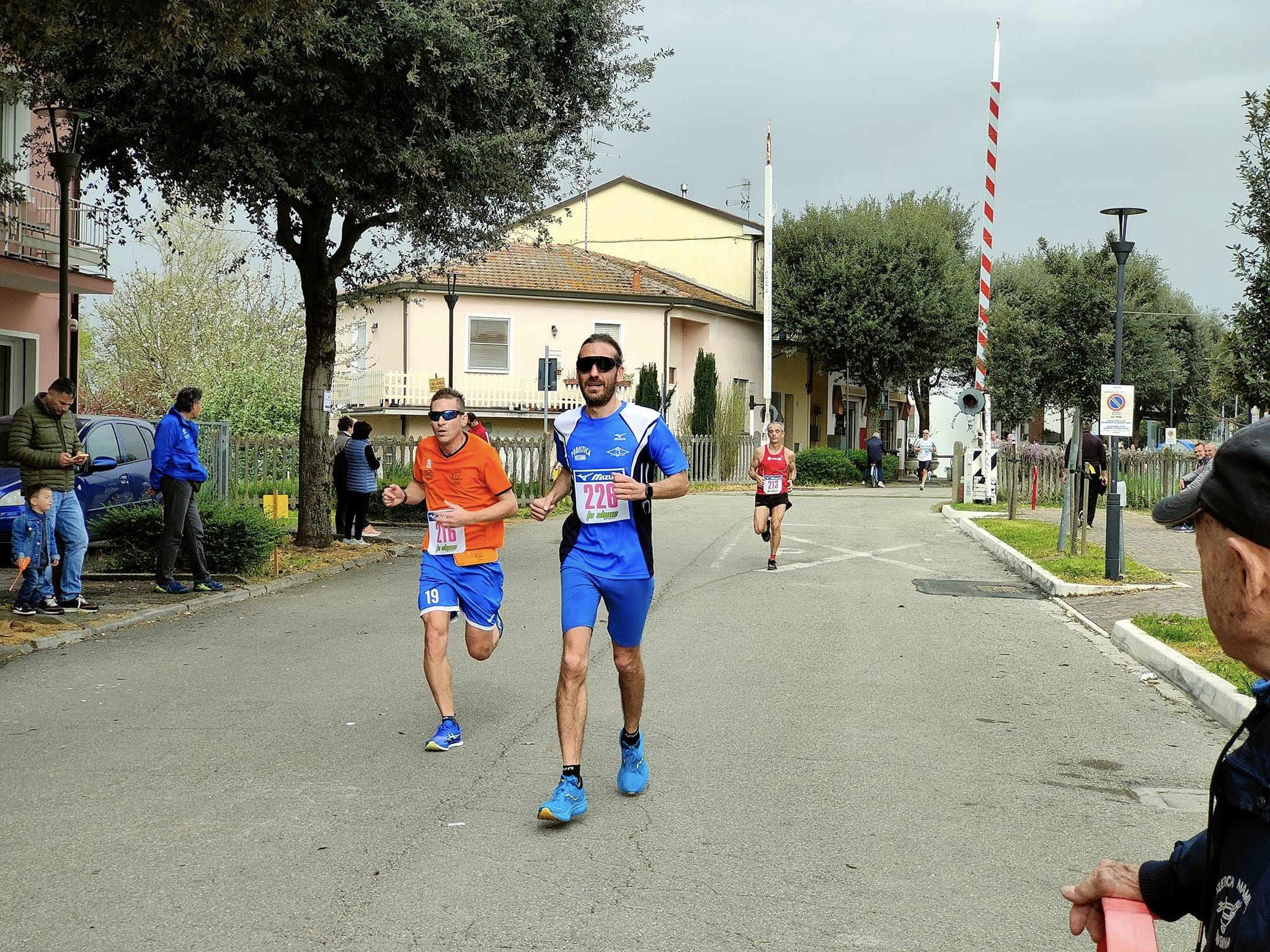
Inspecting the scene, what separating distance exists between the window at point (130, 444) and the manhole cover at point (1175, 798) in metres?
14.2

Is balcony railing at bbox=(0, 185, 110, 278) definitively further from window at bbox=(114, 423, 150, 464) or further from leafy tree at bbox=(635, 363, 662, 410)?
leafy tree at bbox=(635, 363, 662, 410)

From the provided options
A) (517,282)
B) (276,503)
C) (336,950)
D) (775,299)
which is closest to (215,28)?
(336,950)

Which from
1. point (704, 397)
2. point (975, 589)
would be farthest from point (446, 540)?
point (704, 397)

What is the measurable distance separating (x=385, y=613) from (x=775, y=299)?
38.8 meters

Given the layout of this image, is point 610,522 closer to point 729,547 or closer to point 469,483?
point 469,483

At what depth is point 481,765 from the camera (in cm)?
653

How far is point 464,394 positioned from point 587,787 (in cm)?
3633

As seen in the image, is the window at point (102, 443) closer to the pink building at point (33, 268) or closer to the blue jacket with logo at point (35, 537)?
the pink building at point (33, 268)

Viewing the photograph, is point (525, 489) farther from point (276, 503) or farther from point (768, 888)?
point (768, 888)

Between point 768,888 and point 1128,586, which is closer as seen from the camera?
point 768,888

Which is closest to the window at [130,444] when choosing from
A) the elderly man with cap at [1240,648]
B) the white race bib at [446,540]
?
the white race bib at [446,540]

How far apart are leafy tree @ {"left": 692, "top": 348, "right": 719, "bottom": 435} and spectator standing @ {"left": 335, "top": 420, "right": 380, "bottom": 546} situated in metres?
23.4

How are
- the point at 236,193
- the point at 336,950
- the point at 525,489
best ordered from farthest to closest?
the point at 525,489
the point at 236,193
the point at 336,950

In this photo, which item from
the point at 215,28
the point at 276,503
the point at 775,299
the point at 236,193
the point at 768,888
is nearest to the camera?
the point at 768,888
